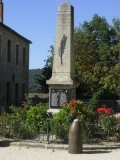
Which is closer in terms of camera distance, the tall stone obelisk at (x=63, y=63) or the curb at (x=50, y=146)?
the curb at (x=50, y=146)

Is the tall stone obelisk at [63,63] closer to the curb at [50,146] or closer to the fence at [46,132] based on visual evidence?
the fence at [46,132]

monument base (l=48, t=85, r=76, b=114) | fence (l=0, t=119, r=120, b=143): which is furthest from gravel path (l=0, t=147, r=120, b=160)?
monument base (l=48, t=85, r=76, b=114)

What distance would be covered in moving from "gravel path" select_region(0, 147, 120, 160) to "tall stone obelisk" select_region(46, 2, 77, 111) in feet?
11.7

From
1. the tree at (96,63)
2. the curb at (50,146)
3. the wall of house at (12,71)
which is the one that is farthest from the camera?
the tree at (96,63)

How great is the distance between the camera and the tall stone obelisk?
1411 centimetres

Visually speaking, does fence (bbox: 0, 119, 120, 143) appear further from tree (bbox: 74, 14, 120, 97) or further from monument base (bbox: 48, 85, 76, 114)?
tree (bbox: 74, 14, 120, 97)

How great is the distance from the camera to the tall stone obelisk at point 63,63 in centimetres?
1411

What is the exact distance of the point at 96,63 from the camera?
34.7 metres

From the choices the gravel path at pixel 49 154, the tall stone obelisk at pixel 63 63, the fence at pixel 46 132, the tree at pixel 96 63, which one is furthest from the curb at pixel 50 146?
the tree at pixel 96 63

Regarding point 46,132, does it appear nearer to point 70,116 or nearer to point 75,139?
point 70,116

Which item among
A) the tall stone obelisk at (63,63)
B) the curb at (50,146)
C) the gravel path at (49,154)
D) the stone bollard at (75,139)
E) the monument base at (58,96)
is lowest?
the gravel path at (49,154)

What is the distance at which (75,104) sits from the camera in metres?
12.3

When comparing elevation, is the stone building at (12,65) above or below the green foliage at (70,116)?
above

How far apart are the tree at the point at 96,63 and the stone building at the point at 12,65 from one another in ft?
17.4
